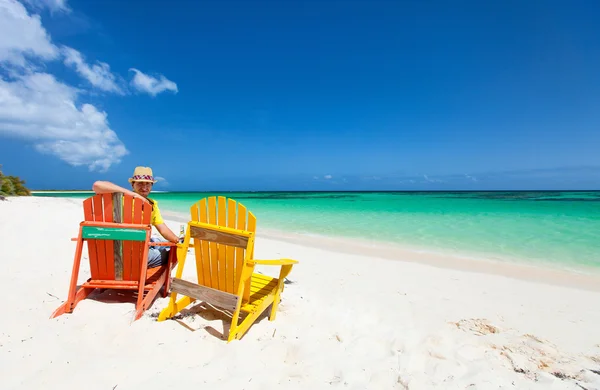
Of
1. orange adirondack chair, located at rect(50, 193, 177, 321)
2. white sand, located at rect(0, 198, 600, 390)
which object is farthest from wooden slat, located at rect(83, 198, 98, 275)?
white sand, located at rect(0, 198, 600, 390)

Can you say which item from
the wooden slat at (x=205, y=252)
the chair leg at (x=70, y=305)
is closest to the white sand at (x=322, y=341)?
the chair leg at (x=70, y=305)

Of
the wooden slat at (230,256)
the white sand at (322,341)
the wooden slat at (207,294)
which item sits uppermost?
the wooden slat at (230,256)

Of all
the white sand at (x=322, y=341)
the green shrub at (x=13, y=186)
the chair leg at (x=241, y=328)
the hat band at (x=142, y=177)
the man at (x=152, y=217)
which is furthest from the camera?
the green shrub at (x=13, y=186)

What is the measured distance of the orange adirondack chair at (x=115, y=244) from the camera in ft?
9.54

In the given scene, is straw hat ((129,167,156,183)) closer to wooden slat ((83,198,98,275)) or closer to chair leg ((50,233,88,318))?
wooden slat ((83,198,98,275))

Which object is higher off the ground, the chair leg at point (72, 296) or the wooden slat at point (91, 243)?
the wooden slat at point (91, 243)

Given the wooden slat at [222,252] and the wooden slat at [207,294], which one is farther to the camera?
the wooden slat at [222,252]

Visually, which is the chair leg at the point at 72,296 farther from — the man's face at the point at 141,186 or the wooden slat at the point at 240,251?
the wooden slat at the point at 240,251

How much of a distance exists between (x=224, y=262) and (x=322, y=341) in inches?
48.6

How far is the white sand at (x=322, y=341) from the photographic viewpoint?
2162 mm

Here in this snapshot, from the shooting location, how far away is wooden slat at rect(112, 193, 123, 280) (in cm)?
292

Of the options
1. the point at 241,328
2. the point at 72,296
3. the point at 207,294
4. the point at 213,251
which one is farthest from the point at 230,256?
the point at 72,296

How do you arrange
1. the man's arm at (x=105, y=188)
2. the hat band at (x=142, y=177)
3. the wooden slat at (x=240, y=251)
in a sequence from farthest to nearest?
the hat band at (x=142, y=177) < the man's arm at (x=105, y=188) < the wooden slat at (x=240, y=251)

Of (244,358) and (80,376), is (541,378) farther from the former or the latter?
(80,376)
